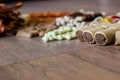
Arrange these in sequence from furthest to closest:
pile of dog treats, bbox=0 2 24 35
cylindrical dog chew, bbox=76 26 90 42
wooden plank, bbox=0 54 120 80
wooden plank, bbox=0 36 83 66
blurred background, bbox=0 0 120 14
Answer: blurred background, bbox=0 0 120 14
pile of dog treats, bbox=0 2 24 35
cylindrical dog chew, bbox=76 26 90 42
wooden plank, bbox=0 36 83 66
wooden plank, bbox=0 54 120 80

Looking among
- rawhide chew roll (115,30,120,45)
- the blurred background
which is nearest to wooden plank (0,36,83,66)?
rawhide chew roll (115,30,120,45)

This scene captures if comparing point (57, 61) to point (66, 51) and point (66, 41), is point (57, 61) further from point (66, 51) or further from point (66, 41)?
point (66, 41)

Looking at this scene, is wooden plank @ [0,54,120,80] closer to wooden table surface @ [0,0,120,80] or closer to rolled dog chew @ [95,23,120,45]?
wooden table surface @ [0,0,120,80]

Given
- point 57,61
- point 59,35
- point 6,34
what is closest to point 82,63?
point 57,61

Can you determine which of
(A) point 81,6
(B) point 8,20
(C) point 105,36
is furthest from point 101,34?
(A) point 81,6

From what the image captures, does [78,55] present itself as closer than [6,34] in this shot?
Yes

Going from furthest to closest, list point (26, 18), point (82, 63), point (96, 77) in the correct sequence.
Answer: point (26, 18)
point (82, 63)
point (96, 77)
